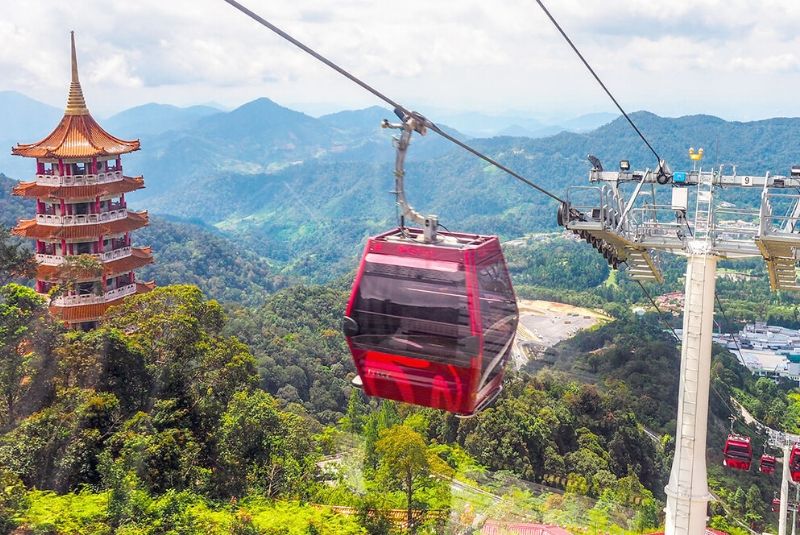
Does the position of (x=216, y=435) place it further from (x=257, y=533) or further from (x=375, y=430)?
(x=375, y=430)

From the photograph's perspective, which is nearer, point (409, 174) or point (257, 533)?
point (257, 533)

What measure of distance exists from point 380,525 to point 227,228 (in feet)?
516

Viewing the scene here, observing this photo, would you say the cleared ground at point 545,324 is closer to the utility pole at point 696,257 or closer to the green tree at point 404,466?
the green tree at point 404,466

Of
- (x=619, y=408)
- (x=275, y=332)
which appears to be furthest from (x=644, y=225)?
(x=275, y=332)

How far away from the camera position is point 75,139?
54.9 feet

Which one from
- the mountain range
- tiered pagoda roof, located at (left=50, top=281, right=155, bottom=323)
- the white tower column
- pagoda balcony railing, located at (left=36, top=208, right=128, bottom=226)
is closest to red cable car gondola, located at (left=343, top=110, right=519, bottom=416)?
the white tower column

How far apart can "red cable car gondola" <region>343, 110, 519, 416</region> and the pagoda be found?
10849 millimetres

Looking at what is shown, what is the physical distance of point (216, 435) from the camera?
43.3 ft

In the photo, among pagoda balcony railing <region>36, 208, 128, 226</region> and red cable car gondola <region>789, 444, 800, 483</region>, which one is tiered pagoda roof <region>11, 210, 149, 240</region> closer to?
pagoda balcony railing <region>36, 208, 128, 226</region>

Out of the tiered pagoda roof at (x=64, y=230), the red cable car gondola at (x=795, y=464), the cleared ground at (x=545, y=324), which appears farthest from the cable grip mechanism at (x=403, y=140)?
the cleared ground at (x=545, y=324)

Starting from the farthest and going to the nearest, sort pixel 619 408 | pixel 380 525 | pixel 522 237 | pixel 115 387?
1. pixel 522 237
2. pixel 619 408
3. pixel 115 387
4. pixel 380 525

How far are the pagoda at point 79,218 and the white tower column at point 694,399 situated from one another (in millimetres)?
11235

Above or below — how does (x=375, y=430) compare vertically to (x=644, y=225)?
below

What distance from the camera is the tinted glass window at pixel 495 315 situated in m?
5.87
